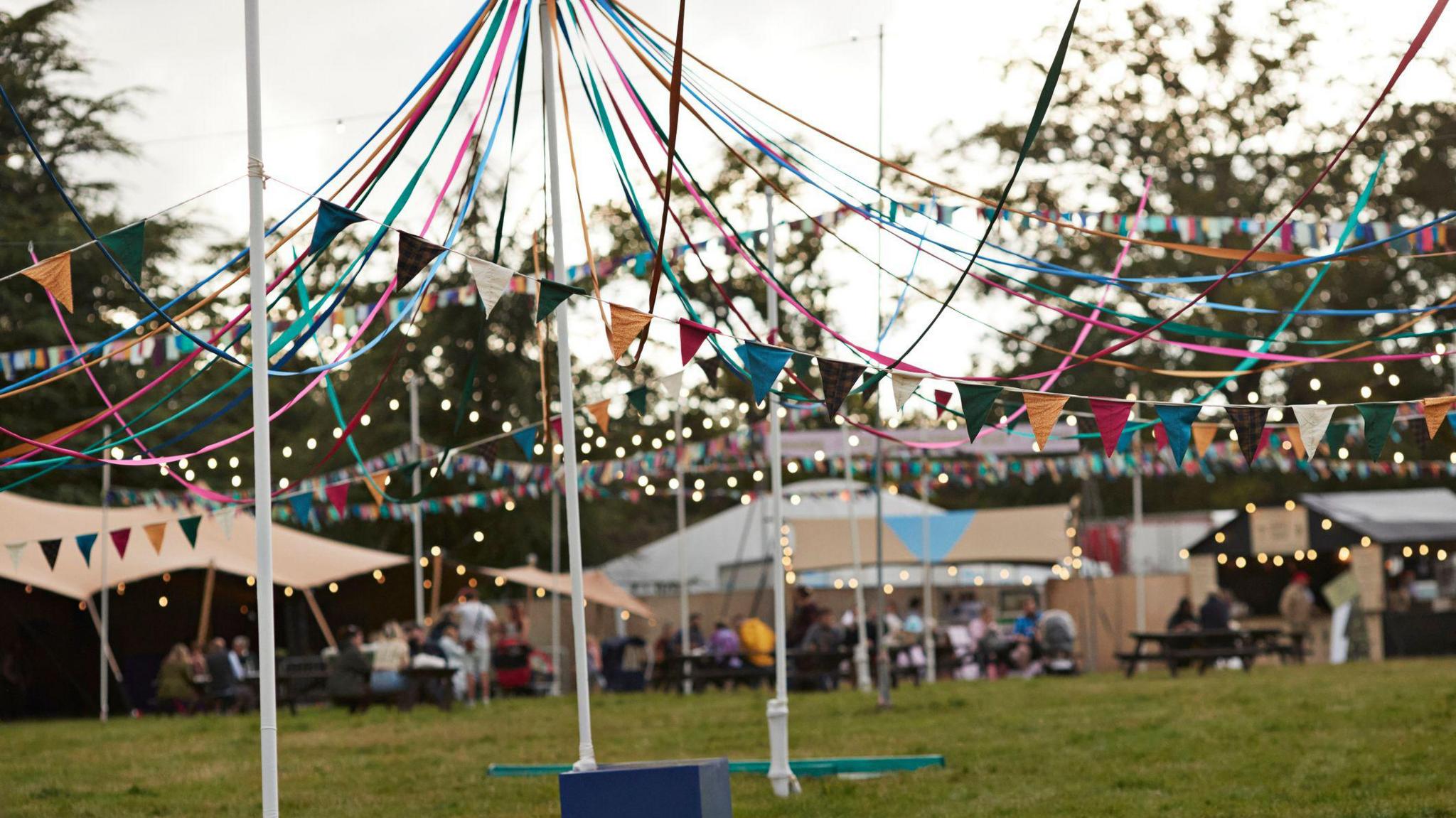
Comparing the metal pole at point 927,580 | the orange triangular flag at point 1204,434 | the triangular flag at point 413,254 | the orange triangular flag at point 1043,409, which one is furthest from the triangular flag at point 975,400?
the metal pole at point 927,580

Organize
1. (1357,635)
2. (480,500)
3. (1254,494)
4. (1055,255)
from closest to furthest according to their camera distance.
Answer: (480,500) < (1357,635) < (1055,255) < (1254,494)

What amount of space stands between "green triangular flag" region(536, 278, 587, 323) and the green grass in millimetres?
2918

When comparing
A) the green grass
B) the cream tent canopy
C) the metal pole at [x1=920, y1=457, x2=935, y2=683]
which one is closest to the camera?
the green grass

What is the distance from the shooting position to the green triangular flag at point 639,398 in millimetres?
8484

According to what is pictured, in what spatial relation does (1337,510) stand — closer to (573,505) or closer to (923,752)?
(923,752)

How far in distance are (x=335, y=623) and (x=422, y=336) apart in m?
6.12

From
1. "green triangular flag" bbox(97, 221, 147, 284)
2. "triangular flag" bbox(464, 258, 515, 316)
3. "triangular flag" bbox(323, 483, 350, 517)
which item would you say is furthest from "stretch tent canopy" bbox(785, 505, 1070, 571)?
"green triangular flag" bbox(97, 221, 147, 284)

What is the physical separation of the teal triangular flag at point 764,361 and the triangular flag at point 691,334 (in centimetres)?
15

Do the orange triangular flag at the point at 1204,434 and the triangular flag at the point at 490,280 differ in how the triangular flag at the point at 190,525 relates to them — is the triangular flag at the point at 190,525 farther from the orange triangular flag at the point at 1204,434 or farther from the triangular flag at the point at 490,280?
the orange triangular flag at the point at 1204,434

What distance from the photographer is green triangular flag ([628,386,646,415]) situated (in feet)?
27.8

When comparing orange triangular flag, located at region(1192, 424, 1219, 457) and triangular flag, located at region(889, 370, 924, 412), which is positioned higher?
triangular flag, located at region(889, 370, 924, 412)

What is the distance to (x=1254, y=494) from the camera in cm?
2903

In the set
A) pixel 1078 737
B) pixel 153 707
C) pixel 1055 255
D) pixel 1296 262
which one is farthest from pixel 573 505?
pixel 1055 255

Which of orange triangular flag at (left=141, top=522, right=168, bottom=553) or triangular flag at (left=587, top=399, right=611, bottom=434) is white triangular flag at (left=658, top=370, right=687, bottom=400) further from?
orange triangular flag at (left=141, top=522, right=168, bottom=553)
